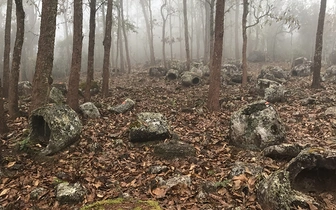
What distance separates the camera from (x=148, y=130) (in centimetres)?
706

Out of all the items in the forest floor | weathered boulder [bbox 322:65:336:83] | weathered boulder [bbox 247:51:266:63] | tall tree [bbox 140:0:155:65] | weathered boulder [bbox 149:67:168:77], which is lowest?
the forest floor

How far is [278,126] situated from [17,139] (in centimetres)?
689

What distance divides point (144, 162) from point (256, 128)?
2944 mm

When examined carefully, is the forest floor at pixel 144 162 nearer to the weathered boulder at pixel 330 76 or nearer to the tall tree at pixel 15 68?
the tall tree at pixel 15 68

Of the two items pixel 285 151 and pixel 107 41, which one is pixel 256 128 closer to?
pixel 285 151

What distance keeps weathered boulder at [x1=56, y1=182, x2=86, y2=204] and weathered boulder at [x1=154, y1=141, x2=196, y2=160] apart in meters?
2.11

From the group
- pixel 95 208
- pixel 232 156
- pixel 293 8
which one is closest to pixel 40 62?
pixel 95 208

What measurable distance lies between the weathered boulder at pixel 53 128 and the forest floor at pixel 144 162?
276mm

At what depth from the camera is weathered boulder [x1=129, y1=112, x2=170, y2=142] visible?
23.1 feet

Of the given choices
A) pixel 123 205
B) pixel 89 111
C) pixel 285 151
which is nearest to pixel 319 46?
pixel 285 151

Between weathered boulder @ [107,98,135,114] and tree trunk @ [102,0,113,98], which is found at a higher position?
tree trunk @ [102,0,113,98]

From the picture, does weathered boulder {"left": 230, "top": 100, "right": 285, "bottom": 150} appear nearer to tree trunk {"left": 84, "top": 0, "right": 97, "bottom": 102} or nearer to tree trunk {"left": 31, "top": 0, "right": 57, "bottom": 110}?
tree trunk {"left": 31, "top": 0, "right": 57, "bottom": 110}

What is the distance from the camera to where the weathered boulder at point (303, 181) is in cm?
374

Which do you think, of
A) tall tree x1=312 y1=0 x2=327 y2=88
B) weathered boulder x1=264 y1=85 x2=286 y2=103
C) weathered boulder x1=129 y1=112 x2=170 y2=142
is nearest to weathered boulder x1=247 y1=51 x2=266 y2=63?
tall tree x1=312 y1=0 x2=327 y2=88
